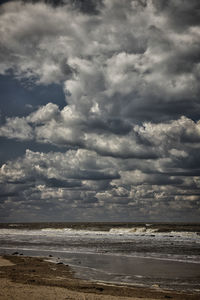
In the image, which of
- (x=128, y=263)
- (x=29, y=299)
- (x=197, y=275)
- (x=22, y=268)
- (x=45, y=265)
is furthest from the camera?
(x=128, y=263)

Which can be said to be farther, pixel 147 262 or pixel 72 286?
pixel 147 262

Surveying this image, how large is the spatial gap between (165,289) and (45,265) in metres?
10.1

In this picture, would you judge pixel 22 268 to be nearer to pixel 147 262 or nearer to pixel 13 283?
pixel 13 283

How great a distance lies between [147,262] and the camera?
81.1 ft

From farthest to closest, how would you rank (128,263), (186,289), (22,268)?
(128,263) < (22,268) < (186,289)

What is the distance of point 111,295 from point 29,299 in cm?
357

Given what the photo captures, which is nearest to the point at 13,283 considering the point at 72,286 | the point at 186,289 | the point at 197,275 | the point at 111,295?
the point at 72,286

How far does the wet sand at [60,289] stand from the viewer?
1316cm

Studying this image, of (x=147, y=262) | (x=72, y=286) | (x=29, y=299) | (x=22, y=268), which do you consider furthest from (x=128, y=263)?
(x=29, y=299)

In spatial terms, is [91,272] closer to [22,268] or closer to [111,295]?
[22,268]

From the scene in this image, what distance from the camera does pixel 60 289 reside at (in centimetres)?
1455

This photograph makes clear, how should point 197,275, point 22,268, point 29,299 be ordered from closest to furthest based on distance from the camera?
1. point 29,299
2. point 197,275
3. point 22,268

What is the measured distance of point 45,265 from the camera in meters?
22.6

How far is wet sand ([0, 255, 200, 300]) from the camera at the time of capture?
13164 mm
